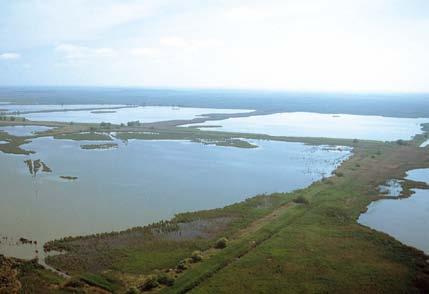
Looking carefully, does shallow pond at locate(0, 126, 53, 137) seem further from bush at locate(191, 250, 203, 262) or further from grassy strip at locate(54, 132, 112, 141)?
bush at locate(191, 250, 203, 262)

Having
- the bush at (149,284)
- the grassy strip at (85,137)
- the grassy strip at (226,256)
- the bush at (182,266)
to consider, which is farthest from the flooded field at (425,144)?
the bush at (149,284)

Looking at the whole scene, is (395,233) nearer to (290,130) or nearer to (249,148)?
(249,148)

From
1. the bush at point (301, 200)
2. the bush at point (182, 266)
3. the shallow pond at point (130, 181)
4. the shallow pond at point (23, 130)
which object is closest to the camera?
the bush at point (182, 266)

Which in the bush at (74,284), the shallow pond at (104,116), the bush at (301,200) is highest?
the shallow pond at (104,116)

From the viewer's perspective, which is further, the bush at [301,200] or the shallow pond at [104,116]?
the shallow pond at [104,116]

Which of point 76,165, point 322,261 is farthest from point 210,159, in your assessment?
point 322,261

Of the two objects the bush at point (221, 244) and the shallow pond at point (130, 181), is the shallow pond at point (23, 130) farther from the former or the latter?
the bush at point (221, 244)
